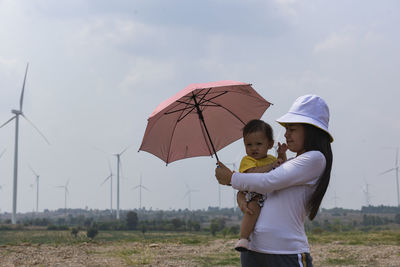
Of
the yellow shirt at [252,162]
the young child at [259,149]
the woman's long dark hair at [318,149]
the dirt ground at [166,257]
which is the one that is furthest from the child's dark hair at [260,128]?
the dirt ground at [166,257]

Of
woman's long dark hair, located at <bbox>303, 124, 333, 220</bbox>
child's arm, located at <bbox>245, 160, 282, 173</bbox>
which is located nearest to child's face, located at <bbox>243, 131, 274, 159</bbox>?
child's arm, located at <bbox>245, 160, 282, 173</bbox>

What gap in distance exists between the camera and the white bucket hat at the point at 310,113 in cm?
357

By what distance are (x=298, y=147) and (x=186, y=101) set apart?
2.04 meters

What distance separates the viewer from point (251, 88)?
5598 mm

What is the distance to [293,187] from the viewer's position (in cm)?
354

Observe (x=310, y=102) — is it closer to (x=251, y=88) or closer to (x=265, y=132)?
(x=265, y=132)

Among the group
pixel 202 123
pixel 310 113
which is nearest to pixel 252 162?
pixel 310 113

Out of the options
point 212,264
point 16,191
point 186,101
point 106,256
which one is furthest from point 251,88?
point 16,191

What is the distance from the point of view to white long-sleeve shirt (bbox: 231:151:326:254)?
343 centimetres

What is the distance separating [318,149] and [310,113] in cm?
29

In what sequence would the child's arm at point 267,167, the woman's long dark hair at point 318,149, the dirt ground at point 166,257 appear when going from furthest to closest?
the dirt ground at point 166,257
the child's arm at point 267,167
the woman's long dark hair at point 318,149

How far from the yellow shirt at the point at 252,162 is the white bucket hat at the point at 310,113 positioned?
0.47m

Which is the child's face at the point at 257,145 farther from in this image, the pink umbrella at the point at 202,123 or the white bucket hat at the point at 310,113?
the pink umbrella at the point at 202,123

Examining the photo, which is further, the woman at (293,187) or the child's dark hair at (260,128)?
the child's dark hair at (260,128)
